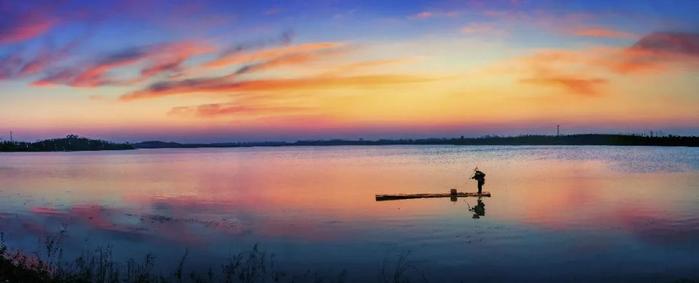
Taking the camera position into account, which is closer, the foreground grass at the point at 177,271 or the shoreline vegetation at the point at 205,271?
the foreground grass at the point at 177,271

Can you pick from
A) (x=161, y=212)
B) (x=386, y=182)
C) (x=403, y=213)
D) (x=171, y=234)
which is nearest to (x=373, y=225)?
(x=403, y=213)

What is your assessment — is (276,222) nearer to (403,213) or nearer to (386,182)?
(403,213)

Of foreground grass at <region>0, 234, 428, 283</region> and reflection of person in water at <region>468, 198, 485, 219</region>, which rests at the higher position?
foreground grass at <region>0, 234, 428, 283</region>

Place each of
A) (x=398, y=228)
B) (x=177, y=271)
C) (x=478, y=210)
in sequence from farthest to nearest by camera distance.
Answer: (x=478, y=210)
(x=398, y=228)
(x=177, y=271)

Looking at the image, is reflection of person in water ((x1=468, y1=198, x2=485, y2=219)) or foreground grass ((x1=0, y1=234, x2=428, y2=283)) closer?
foreground grass ((x1=0, y1=234, x2=428, y2=283))

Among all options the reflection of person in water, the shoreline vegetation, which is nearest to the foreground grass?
the shoreline vegetation

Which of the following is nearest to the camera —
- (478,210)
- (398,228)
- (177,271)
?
(177,271)

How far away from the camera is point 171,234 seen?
25.4 m

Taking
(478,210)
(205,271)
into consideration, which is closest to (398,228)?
(478,210)

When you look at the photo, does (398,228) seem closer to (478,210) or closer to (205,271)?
(478,210)

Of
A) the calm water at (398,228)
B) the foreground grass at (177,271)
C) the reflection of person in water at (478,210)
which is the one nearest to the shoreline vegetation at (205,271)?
the foreground grass at (177,271)

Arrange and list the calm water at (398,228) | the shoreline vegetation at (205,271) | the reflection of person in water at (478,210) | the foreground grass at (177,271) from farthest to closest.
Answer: the reflection of person in water at (478,210) → the calm water at (398,228) → the shoreline vegetation at (205,271) → the foreground grass at (177,271)

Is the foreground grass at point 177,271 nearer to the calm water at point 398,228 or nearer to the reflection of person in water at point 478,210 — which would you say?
the calm water at point 398,228

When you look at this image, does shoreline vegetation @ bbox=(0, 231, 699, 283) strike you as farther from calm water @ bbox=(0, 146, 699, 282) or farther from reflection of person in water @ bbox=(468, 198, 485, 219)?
reflection of person in water @ bbox=(468, 198, 485, 219)
